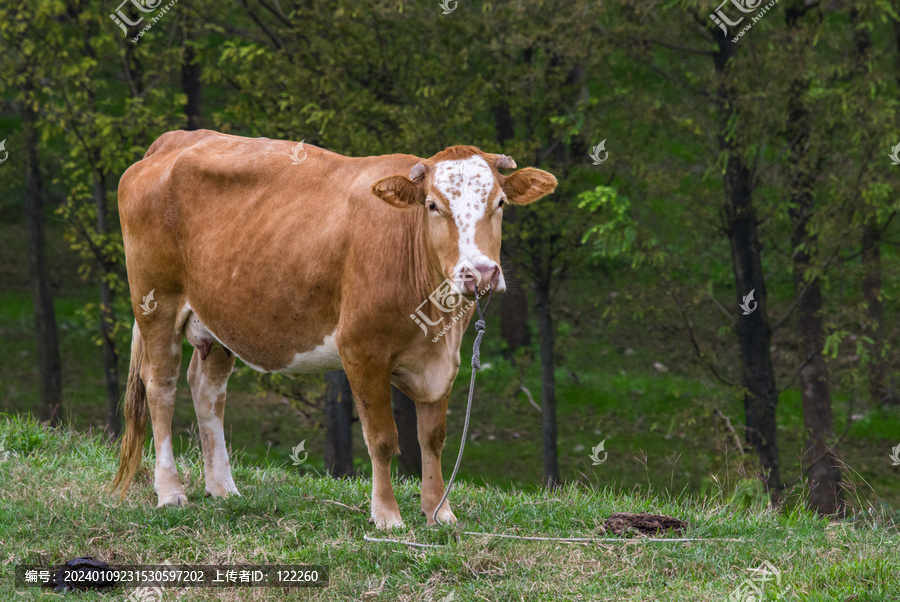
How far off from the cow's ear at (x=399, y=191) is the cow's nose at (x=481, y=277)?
793mm

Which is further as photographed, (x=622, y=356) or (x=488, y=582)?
(x=622, y=356)

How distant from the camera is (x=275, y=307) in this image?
592 centimetres

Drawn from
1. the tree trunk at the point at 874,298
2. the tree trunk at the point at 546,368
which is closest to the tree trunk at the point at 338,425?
the tree trunk at the point at 546,368

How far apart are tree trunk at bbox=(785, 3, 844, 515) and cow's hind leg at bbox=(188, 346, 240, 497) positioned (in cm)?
730

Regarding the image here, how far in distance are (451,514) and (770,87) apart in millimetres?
7834

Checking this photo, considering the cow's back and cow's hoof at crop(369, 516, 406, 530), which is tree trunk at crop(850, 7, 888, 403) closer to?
the cow's back

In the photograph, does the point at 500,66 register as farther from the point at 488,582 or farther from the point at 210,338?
the point at 488,582

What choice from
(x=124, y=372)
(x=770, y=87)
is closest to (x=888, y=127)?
(x=770, y=87)

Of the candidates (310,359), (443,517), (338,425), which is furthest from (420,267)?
(338,425)

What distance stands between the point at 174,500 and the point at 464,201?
9.96ft

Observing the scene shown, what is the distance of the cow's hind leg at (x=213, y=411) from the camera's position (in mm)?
6621

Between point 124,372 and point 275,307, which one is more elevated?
point 275,307

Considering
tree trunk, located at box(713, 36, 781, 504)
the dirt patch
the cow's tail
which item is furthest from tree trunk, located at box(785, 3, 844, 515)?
the cow's tail

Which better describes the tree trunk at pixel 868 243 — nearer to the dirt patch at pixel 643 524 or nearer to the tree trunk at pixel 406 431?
the tree trunk at pixel 406 431
